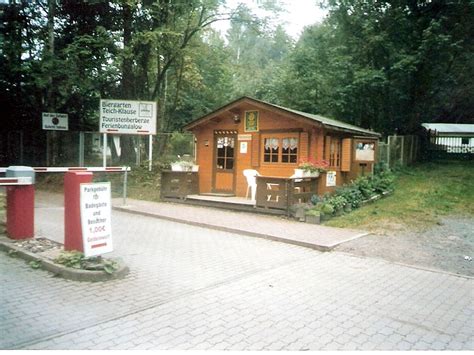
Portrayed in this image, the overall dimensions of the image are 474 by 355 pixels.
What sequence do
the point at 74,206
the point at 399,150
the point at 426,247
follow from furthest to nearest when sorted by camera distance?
the point at 399,150
the point at 426,247
the point at 74,206

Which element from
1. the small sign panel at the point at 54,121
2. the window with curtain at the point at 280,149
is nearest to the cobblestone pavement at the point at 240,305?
the window with curtain at the point at 280,149

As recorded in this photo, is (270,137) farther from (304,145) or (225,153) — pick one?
(225,153)

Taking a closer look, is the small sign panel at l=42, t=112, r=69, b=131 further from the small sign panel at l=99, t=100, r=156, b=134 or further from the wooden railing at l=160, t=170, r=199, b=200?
the wooden railing at l=160, t=170, r=199, b=200

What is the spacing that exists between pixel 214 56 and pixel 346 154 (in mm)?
13463

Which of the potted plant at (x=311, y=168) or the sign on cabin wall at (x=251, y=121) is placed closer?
the potted plant at (x=311, y=168)

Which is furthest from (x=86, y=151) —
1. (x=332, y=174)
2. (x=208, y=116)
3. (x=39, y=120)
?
(x=332, y=174)

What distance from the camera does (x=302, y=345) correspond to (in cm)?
388

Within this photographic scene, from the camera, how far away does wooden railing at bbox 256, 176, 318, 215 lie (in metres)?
11.0

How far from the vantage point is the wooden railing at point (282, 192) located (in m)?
11.0

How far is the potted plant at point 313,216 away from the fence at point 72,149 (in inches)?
433

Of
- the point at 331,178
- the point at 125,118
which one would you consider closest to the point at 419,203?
the point at 331,178

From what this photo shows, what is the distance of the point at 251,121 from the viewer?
14.0 metres

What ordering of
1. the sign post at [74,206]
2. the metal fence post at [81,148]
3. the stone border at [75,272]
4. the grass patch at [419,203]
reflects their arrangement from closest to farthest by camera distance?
1. the stone border at [75,272]
2. the sign post at [74,206]
3. the grass patch at [419,203]
4. the metal fence post at [81,148]

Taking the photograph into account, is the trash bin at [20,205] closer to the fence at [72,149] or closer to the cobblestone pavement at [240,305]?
the cobblestone pavement at [240,305]
